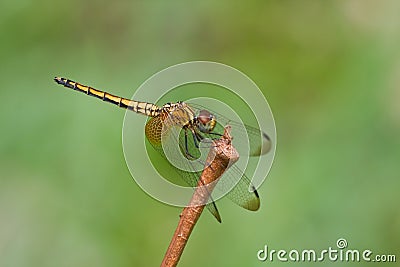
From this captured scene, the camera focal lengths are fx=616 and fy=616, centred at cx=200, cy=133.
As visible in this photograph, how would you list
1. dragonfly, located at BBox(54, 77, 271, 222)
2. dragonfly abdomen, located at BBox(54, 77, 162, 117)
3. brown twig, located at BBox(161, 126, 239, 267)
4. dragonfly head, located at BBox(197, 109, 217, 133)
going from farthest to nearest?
dragonfly abdomen, located at BBox(54, 77, 162, 117)
dragonfly head, located at BBox(197, 109, 217, 133)
dragonfly, located at BBox(54, 77, 271, 222)
brown twig, located at BBox(161, 126, 239, 267)

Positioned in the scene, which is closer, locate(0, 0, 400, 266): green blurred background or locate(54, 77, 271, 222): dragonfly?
locate(54, 77, 271, 222): dragonfly

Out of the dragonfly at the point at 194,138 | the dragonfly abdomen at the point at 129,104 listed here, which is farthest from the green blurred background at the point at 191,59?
the dragonfly at the point at 194,138

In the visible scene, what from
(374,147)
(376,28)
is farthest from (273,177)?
(376,28)

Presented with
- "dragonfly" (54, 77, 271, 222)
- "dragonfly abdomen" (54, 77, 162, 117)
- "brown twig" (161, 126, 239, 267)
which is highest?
"dragonfly abdomen" (54, 77, 162, 117)

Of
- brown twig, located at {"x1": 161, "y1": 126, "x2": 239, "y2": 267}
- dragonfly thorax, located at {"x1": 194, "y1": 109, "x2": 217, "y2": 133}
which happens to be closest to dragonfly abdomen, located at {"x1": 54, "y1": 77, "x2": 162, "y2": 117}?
dragonfly thorax, located at {"x1": 194, "y1": 109, "x2": 217, "y2": 133}

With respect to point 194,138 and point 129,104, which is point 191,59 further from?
point 194,138

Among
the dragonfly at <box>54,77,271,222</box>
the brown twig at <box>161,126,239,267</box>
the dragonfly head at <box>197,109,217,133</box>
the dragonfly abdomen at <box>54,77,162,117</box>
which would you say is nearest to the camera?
the brown twig at <box>161,126,239,267</box>

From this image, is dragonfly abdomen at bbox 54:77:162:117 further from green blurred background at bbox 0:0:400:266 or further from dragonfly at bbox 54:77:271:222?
green blurred background at bbox 0:0:400:266

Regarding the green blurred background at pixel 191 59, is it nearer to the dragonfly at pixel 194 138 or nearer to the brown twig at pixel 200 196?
the dragonfly at pixel 194 138
